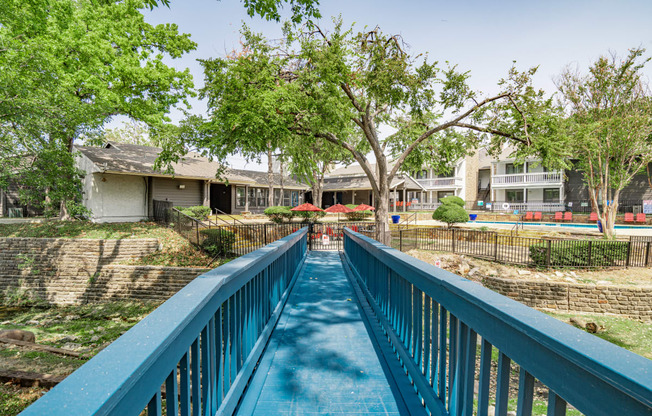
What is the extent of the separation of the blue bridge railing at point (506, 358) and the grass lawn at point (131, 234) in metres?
12.0

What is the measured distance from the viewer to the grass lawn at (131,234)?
13555mm

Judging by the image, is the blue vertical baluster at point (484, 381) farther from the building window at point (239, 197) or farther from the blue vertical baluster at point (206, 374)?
the building window at point (239, 197)

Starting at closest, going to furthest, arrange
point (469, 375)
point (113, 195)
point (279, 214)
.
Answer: point (469, 375)
point (113, 195)
point (279, 214)

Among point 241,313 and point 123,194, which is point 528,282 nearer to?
point 241,313

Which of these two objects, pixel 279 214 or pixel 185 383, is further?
pixel 279 214

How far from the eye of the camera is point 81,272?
42.3 feet

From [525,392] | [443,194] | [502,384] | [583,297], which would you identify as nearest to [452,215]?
[583,297]

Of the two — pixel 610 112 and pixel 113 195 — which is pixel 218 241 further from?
pixel 610 112

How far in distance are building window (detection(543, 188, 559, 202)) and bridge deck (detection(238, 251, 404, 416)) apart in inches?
1488

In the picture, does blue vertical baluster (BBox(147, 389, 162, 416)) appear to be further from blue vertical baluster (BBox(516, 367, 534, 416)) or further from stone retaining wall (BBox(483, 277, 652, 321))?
stone retaining wall (BBox(483, 277, 652, 321))

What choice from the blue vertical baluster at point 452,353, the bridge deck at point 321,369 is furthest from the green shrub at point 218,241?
the blue vertical baluster at point 452,353

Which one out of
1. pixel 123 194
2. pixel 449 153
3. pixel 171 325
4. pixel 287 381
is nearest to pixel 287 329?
pixel 287 381

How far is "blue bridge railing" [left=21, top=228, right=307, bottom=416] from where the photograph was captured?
2.92 ft

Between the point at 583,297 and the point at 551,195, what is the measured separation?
29660 mm
